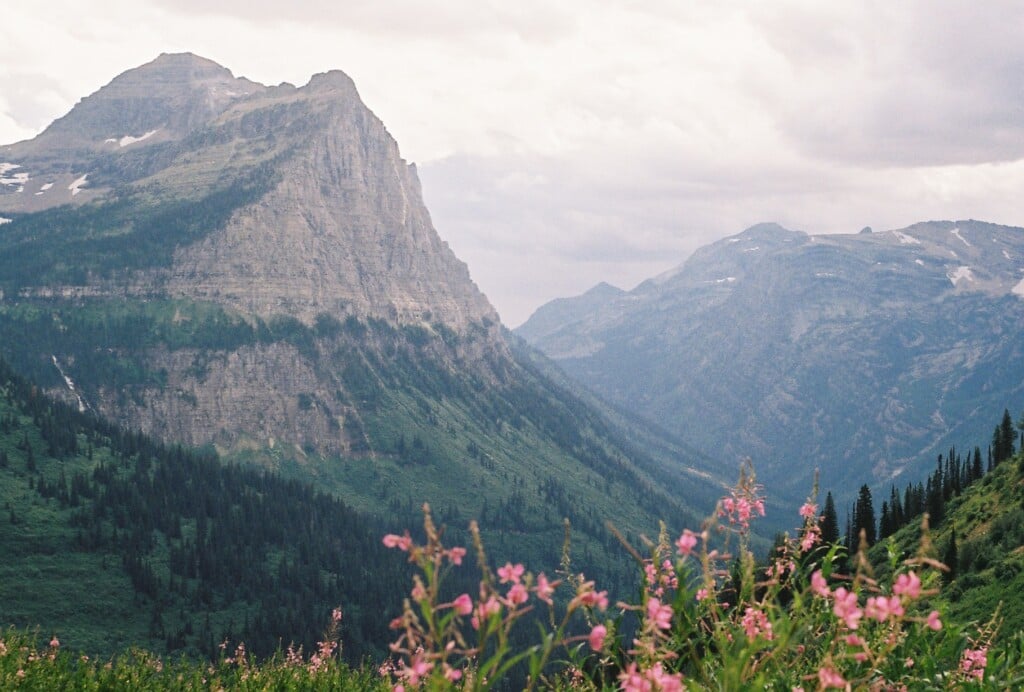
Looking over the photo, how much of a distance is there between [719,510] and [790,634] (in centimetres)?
225

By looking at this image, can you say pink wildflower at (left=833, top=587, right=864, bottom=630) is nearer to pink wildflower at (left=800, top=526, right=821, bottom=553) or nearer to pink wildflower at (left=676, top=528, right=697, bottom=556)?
pink wildflower at (left=676, top=528, right=697, bottom=556)

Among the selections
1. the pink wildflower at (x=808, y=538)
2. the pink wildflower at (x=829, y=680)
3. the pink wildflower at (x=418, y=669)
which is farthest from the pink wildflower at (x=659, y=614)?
the pink wildflower at (x=808, y=538)

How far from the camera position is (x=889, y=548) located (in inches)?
472

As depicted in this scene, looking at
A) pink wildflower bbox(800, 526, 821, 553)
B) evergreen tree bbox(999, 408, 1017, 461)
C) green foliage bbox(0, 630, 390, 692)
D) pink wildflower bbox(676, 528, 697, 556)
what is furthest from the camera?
evergreen tree bbox(999, 408, 1017, 461)

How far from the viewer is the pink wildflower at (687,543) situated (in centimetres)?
813

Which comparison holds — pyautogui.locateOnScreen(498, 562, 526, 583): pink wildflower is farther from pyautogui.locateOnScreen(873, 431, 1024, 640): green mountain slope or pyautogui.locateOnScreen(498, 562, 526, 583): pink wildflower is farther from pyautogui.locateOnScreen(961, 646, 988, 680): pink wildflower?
pyautogui.locateOnScreen(873, 431, 1024, 640): green mountain slope

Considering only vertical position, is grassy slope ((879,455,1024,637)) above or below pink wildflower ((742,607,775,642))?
below

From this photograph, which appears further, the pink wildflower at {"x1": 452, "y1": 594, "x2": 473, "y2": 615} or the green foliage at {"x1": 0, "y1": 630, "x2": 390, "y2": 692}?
the green foliage at {"x1": 0, "y1": 630, "x2": 390, "y2": 692}

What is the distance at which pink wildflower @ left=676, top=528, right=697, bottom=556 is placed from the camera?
8133mm

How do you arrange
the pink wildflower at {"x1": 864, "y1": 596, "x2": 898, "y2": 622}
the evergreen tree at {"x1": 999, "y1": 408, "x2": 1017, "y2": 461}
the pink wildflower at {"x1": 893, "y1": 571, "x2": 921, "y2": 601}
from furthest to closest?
the evergreen tree at {"x1": 999, "y1": 408, "x2": 1017, "y2": 461} < the pink wildflower at {"x1": 893, "y1": 571, "x2": 921, "y2": 601} < the pink wildflower at {"x1": 864, "y1": 596, "x2": 898, "y2": 622}

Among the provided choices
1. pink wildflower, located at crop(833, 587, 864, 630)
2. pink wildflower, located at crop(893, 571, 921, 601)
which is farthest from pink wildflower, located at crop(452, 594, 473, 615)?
pink wildflower, located at crop(893, 571, 921, 601)

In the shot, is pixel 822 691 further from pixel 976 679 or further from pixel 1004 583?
pixel 1004 583

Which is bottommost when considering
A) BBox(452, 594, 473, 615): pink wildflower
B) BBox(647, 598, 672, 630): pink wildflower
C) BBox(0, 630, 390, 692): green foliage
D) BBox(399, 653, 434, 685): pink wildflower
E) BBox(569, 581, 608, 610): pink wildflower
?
BBox(0, 630, 390, 692): green foliage

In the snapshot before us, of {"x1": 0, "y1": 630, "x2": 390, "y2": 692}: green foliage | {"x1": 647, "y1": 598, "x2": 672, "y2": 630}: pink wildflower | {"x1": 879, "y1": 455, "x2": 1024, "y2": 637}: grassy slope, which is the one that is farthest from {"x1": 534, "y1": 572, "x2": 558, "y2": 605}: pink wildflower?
{"x1": 879, "y1": 455, "x2": 1024, "y2": 637}: grassy slope
